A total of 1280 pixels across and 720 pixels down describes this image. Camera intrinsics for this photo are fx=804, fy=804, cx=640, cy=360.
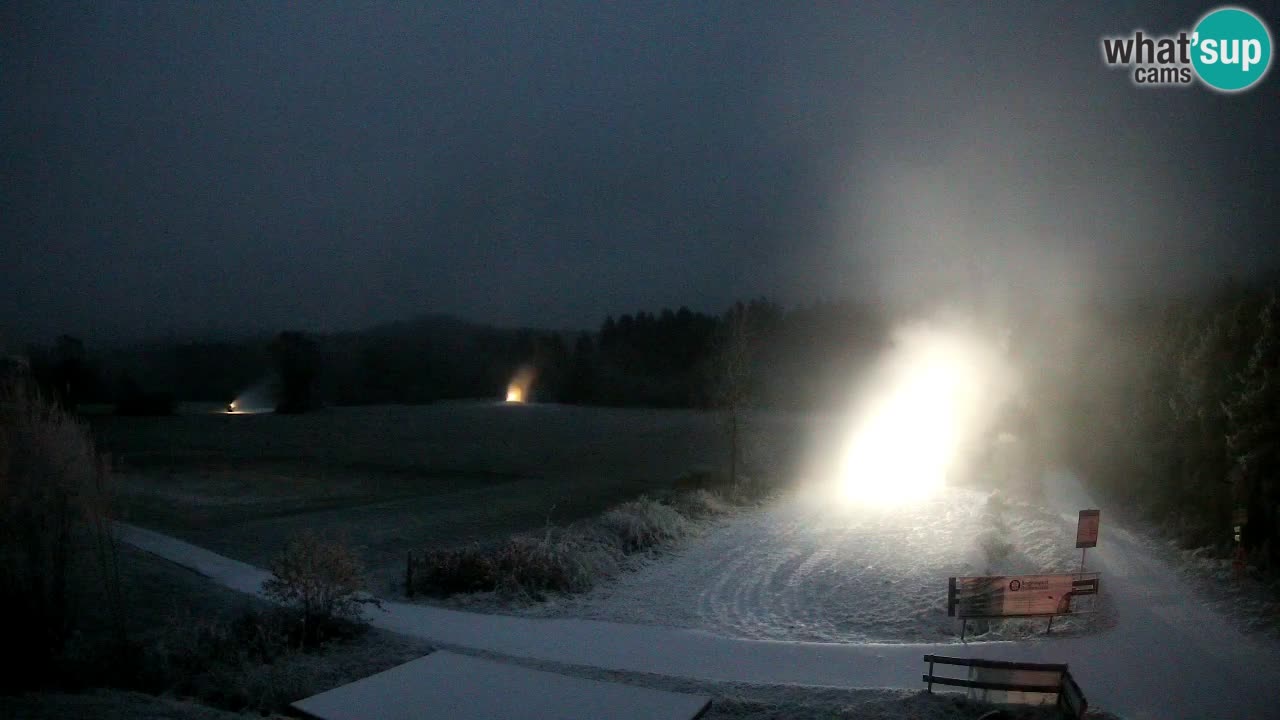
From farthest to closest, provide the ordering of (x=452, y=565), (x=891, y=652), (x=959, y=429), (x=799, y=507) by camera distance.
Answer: (x=959, y=429), (x=799, y=507), (x=452, y=565), (x=891, y=652)

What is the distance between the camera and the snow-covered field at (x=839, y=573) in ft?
44.3

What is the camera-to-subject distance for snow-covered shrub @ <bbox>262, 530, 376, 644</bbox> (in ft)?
38.8

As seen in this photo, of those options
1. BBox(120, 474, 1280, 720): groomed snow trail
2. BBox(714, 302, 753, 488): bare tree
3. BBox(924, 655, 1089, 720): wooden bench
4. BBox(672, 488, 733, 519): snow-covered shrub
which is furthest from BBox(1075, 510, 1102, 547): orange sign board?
BBox(714, 302, 753, 488): bare tree

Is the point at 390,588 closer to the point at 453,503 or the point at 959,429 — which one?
the point at 453,503

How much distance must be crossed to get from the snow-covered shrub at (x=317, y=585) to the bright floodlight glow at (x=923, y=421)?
19.5 m

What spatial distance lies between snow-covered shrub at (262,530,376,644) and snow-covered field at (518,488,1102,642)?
358 cm

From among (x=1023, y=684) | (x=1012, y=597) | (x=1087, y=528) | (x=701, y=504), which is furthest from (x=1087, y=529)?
(x=701, y=504)

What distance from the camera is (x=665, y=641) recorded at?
1220 centimetres

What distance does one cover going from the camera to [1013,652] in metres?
10.8

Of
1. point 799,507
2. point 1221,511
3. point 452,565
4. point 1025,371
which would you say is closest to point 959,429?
point 1025,371

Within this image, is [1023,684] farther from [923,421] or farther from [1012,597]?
[923,421]

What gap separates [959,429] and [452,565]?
27.0m

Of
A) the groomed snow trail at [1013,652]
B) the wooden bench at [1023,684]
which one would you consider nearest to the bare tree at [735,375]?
the groomed snow trail at [1013,652]

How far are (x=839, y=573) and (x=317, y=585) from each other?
413 inches
